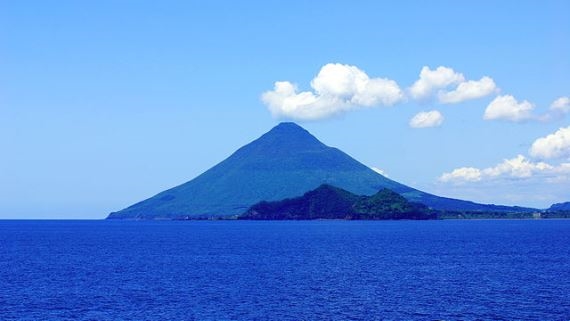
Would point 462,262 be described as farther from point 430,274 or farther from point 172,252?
point 172,252

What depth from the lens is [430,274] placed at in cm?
→ 10244

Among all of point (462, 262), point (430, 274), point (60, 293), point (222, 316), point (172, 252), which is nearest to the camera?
point (222, 316)

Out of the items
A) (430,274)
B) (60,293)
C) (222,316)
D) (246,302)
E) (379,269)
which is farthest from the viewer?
(379,269)

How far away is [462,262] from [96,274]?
6080 centimetres

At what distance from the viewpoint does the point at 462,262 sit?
12300 cm

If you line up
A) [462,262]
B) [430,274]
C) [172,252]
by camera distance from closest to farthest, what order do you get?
[430,274] < [462,262] < [172,252]

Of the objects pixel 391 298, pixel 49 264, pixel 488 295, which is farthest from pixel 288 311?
pixel 49 264

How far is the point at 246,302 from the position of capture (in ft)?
251

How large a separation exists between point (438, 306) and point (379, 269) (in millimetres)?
38882

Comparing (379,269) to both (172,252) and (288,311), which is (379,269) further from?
(172,252)

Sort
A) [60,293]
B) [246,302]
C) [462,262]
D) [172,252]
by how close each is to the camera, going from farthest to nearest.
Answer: [172,252] < [462,262] < [60,293] < [246,302]

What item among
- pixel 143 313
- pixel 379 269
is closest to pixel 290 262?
pixel 379 269

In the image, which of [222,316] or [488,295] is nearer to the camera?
[222,316]

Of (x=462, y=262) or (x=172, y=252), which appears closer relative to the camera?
(x=462, y=262)
